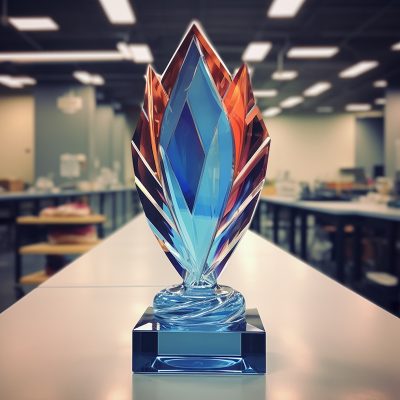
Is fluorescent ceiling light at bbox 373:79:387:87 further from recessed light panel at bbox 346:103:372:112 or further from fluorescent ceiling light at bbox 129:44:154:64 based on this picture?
fluorescent ceiling light at bbox 129:44:154:64

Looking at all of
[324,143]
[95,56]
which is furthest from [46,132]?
[324,143]

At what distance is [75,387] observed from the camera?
0.38 metres

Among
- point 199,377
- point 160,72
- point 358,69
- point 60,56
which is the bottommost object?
point 199,377

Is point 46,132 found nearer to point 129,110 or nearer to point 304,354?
point 129,110

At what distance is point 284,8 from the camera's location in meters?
5.52

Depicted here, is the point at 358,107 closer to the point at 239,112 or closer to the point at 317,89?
the point at 317,89

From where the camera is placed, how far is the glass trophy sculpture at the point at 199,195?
17.6 inches

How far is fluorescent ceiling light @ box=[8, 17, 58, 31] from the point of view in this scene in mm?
5873

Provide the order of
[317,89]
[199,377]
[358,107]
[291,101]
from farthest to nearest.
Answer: [358,107], [291,101], [317,89], [199,377]

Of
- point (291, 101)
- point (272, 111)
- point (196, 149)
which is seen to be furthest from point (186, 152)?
point (272, 111)

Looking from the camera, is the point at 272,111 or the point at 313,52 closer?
the point at 313,52

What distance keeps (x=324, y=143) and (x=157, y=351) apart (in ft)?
50.2

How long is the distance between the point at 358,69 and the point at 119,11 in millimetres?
5113

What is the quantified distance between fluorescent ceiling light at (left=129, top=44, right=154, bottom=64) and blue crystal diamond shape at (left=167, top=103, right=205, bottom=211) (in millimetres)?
6989
